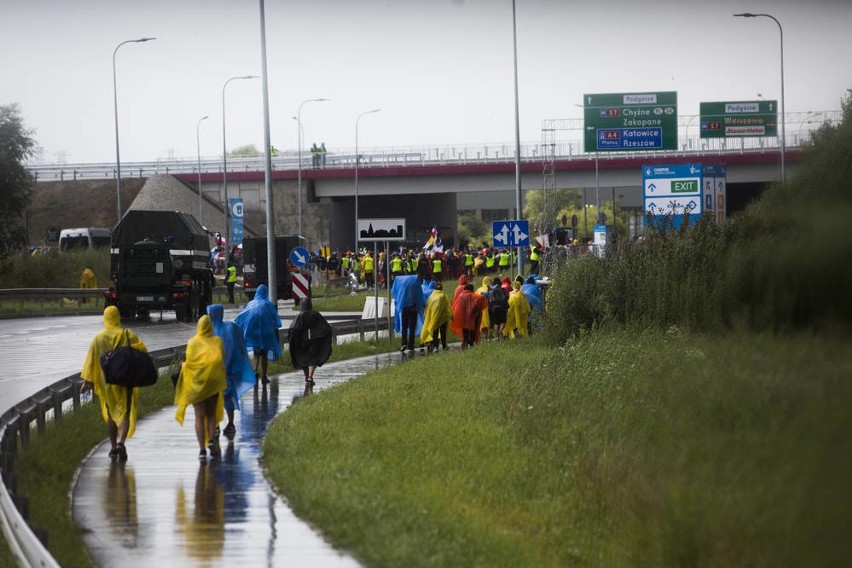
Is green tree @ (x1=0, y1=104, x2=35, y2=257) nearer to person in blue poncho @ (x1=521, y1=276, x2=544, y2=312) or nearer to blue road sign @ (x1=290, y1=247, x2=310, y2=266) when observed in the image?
blue road sign @ (x1=290, y1=247, x2=310, y2=266)

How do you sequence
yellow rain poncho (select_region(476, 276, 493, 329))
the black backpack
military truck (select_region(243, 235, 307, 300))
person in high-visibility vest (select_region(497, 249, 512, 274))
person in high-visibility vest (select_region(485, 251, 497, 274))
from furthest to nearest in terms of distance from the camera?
1. person in high-visibility vest (select_region(485, 251, 497, 274))
2. person in high-visibility vest (select_region(497, 249, 512, 274))
3. military truck (select_region(243, 235, 307, 300))
4. yellow rain poncho (select_region(476, 276, 493, 329))
5. the black backpack

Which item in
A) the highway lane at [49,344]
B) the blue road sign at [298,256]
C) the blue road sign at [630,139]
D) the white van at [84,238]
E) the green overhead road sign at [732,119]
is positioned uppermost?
the green overhead road sign at [732,119]

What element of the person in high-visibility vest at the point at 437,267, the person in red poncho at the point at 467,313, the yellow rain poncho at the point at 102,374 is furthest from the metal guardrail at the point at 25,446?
the person in high-visibility vest at the point at 437,267

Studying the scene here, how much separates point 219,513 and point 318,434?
4.03m

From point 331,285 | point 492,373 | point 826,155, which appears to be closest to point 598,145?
point 331,285

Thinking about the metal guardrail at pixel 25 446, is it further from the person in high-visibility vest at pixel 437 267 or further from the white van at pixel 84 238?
the white van at pixel 84 238

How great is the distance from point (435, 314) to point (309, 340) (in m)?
8.46

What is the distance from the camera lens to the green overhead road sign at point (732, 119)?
6612cm

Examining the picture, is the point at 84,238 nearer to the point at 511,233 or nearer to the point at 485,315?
the point at 511,233

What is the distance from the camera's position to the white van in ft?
260

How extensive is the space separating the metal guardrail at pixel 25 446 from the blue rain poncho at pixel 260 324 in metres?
1.18

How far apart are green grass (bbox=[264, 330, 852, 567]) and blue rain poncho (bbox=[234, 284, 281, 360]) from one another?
3772 mm

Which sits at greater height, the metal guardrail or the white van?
the white van

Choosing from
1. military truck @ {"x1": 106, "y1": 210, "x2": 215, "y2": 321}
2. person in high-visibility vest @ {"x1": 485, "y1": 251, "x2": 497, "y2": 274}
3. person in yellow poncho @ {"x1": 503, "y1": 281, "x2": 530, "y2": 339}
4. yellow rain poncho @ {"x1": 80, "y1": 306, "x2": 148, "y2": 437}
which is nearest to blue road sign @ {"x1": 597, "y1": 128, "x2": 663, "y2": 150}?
person in high-visibility vest @ {"x1": 485, "y1": 251, "x2": 497, "y2": 274}
